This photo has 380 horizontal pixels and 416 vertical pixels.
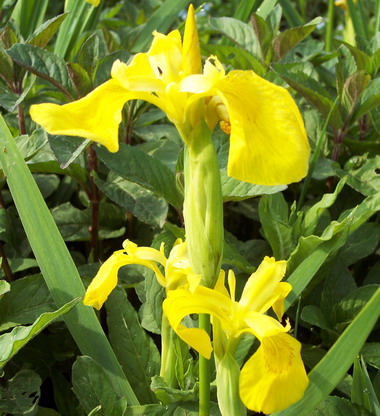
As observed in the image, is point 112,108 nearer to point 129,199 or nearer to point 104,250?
point 129,199

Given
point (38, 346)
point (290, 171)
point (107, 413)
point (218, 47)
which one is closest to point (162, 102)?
point (290, 171)

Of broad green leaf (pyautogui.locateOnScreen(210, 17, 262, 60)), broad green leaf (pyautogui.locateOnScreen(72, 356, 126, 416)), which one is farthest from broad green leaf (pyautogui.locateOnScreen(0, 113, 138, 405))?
broad green leaf (pyautogui.locateOnScreen(210, 17, 262, 60))

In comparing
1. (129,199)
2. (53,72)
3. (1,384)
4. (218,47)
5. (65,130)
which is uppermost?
(65,130)

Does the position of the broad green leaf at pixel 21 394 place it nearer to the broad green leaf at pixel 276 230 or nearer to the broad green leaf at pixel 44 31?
the broad green leaf at pixel 276 230

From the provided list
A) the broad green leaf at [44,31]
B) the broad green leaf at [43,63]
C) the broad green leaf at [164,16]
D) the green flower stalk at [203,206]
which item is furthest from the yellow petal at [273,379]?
the broad green leaf at [164,16]

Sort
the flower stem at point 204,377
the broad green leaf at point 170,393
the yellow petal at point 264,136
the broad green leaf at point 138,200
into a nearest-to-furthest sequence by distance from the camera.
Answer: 1. the yellow petal at point 264,136
2. the flower stem at point 204,377
3. the broad green leaf at point 170,393
4. the broad green leaf at point 138,200

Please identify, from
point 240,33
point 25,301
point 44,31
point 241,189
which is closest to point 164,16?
point 240,33
